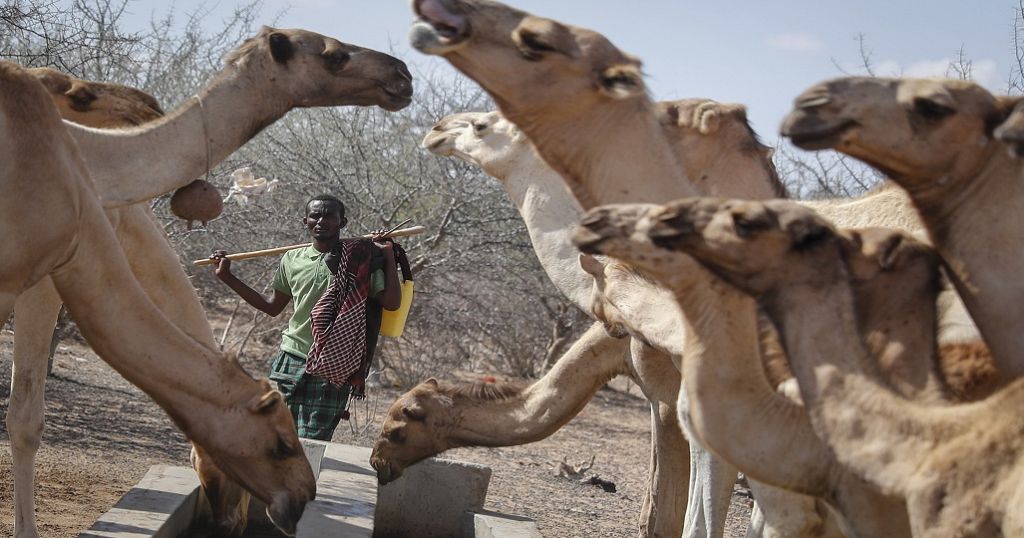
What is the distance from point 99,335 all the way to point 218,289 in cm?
972

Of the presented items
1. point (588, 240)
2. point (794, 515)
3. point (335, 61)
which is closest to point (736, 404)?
point (588, 240)

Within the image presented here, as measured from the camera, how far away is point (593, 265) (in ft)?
20.2

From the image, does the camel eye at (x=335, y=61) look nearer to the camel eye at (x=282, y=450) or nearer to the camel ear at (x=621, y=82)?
the camel ear at (x=621, y=82)

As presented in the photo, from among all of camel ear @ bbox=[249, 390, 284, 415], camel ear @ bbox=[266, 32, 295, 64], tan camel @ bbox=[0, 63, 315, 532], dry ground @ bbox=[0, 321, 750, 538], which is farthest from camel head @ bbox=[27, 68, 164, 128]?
camel ear @ bbox=[249, 390, 284, 415]

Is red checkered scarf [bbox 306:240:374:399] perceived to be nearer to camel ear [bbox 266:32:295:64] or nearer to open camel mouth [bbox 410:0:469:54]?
camel ear [bbox 266:32:295:64]

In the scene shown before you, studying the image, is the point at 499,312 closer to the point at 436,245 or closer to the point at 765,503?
the point at 436,245

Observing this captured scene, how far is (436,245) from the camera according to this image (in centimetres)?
1359

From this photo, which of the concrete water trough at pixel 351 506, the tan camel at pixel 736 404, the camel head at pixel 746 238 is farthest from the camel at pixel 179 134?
the camel head at pixel 746 238

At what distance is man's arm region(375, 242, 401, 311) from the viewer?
24.9ft

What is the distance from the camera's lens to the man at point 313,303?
759 centimetres

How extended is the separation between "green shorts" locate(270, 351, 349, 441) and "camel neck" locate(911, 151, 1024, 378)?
4.21 metres

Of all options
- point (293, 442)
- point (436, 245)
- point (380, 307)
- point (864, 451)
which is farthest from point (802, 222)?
point (436, 245)

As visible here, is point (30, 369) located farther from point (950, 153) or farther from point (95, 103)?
point (950, 153)

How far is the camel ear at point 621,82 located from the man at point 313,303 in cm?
273
